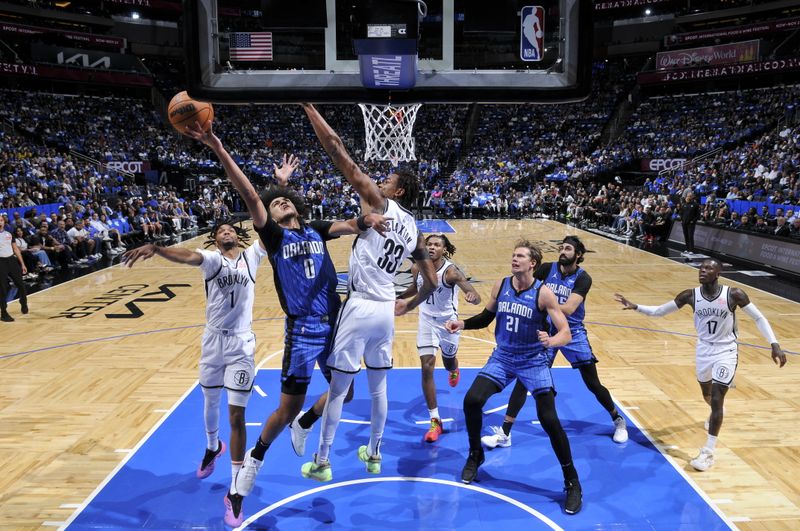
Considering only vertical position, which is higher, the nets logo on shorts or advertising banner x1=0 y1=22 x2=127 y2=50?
advertising banner x1=0 y1=22 x2=127 y2=50

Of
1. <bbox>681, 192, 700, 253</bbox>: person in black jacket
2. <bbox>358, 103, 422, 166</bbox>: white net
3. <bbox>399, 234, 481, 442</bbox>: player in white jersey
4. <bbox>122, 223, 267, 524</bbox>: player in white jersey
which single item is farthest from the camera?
<bbox>681, 192, 700, 253</bbox>: person in black jacket

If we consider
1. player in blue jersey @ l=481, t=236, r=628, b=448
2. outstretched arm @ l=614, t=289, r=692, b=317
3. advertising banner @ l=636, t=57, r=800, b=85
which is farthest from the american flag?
advertising banner @ l=636, t=57, r=800, b=85

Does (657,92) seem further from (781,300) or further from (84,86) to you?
(84,86)

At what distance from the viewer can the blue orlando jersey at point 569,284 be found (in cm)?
581

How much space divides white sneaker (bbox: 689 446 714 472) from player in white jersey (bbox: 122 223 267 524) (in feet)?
12.0

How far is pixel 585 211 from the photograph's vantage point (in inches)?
1078

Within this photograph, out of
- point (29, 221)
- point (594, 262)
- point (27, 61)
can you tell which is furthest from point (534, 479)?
point (27, 61)

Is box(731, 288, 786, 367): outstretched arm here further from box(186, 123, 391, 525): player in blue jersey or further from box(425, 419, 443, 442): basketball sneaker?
box(186, 123, 391, 525): player in blue jersey

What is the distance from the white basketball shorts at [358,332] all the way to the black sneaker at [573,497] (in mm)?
1749

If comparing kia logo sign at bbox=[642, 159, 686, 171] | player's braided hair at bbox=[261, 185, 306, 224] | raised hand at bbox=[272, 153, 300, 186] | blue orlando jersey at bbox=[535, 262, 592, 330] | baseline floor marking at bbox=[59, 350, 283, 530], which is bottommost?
baseline floor marking at bbox=[59, 350, 283, 530]

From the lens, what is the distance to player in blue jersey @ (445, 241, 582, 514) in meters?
4.74

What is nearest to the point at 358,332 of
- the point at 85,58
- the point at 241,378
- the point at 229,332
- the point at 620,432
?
the point at 241,378

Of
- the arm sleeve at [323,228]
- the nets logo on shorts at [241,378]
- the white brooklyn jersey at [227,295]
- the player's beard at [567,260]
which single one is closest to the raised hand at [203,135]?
the arm sleeve at [323,228]

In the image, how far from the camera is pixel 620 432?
5836mm
